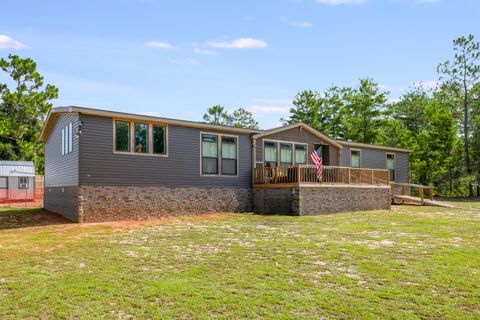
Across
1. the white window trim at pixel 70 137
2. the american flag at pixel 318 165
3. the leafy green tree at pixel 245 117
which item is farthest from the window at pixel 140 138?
the leafy green tree at pixel 245 117

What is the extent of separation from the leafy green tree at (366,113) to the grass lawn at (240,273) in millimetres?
28579

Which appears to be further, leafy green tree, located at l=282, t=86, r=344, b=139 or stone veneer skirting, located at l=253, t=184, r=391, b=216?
leafy green tree, located at l=282, t=86, r=344, b=139

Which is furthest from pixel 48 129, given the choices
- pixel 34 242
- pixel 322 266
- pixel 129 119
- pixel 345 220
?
pixel 322 266

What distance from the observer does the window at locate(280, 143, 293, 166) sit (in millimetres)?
19469

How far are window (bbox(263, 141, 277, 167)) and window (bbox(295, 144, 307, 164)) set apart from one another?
4.91ft

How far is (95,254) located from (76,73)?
17.6m

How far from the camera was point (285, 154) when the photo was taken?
64.4 ft

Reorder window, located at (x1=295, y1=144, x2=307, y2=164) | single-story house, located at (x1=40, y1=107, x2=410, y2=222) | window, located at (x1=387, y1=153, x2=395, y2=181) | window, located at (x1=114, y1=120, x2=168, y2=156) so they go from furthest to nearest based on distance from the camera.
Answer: window, located at (x1=387, y1=153, x2=395, y2=181)
window, located at (x1=295, y1=144, x2=307, y2=164)
window, located at (x1=114, y1=120, x2=168, y2=156)
single-story house, located at (x1=40, y1=107, x2=410, y2=222)

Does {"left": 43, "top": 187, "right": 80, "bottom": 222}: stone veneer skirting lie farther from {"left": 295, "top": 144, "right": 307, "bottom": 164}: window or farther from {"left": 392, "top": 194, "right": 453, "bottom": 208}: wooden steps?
{"left": 392, "top": 194, "right": 453, "bottom": 208}: wooden steps

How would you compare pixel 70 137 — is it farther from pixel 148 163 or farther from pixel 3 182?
pixel 3 182

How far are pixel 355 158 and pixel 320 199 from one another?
785 cm

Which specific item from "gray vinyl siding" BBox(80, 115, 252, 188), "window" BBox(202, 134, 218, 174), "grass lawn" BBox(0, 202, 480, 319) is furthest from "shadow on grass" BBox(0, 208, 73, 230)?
"window" BBox(202, 134, 218, 174)

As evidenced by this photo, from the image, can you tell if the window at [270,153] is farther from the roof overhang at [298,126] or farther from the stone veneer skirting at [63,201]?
the stone veneer skirting at [63,201]

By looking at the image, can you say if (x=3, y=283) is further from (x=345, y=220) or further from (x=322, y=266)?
(x=345, y=220)
